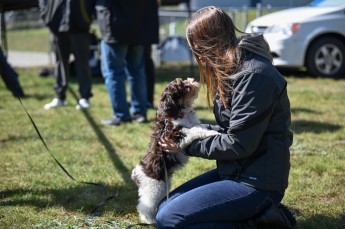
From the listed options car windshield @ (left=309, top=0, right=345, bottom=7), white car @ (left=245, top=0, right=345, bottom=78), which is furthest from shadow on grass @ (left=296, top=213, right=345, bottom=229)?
car windshield @ (left=309, top=0, right=345, bottom=7)

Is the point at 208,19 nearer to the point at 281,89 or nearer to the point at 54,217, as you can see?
the point at 281,89

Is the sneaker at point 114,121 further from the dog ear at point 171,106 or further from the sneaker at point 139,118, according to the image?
the dog ear at point 171,106

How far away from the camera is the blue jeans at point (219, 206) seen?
2.94m

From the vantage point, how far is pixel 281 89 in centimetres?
291

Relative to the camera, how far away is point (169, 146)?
323 cm

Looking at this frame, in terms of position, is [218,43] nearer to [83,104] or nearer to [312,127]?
[312,127]

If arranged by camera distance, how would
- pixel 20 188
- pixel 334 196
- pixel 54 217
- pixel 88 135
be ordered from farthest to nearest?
pixel 88 135 < pixel 20 188 < pixel 334 196 < pixel 54 217

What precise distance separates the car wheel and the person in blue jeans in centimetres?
442

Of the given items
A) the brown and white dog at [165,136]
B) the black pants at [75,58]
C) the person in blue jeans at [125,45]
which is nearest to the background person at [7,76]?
the brown and white dog at [165,136]

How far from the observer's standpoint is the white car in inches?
372

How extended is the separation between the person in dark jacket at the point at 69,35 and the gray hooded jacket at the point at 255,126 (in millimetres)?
4497

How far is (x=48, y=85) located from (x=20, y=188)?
553 centimetres

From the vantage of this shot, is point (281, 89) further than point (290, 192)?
No

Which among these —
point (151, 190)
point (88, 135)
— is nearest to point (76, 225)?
point (151, 190)
